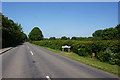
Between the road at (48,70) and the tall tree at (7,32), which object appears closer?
the road at (48,70)

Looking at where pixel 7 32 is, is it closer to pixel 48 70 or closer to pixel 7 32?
pixel 7 32

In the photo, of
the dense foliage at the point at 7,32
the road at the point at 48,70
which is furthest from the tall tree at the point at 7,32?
the road at the point at 48,70

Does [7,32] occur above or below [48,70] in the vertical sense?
above

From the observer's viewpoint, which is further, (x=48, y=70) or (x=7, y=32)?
(x=7, y=32)

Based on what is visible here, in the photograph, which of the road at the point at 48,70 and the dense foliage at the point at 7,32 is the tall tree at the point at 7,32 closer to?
the dense foliage at the point at 7,32

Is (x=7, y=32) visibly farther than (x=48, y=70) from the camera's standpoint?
Yes

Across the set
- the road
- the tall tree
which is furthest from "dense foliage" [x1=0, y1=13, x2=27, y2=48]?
the road

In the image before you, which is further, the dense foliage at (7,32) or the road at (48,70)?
the dense foliage at (7,32)

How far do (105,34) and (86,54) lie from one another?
39958 mm

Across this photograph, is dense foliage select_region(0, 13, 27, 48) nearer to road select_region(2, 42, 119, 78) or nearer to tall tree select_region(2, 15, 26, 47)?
tall tree select_region(2, 15, 26, 47)

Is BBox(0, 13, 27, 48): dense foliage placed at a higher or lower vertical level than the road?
higher

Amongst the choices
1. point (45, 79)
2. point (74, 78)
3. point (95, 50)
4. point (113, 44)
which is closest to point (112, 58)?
point (113, 44)

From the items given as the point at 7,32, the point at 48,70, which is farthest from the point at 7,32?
the point at 48,70

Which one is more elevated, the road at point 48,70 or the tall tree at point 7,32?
the tall tree at point 7,32
